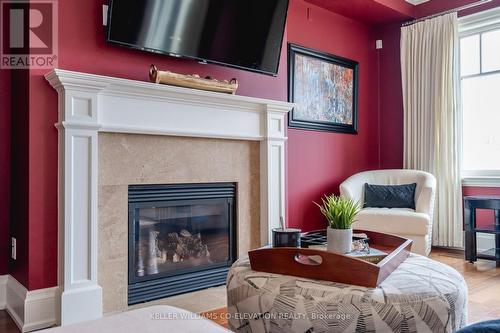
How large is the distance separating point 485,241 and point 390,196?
1.03 metres

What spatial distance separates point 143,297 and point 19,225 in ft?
2.75

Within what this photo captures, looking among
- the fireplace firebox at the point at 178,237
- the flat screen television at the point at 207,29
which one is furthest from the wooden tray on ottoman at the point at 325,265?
the flat screen television at the point at 207,29

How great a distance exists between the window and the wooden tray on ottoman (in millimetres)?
2933

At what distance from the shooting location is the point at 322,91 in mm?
4090

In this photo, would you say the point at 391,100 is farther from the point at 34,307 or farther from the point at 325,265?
the point at 34,307

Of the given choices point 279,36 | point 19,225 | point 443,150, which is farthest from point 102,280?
point 443,150

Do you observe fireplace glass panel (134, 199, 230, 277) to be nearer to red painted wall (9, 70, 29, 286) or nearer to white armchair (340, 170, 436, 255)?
red painted wall (9, 70, 29, 286)

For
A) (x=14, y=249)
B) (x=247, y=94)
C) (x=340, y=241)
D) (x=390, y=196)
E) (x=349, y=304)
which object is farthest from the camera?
(x=390, y=196)

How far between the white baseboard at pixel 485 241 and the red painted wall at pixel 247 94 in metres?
1.34

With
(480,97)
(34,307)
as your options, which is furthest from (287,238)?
(480,97)

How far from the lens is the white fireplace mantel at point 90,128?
212cm

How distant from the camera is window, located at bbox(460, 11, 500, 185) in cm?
386

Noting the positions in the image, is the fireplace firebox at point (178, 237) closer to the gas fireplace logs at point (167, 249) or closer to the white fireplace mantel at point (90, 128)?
the gas fireplace logs at point (167, 249)

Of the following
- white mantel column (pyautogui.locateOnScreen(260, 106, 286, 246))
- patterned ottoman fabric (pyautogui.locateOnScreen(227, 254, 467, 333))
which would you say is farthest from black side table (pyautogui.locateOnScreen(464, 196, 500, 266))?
patterned ottoman fabric (pyautogui.locateOnScreen(227, 254, 467, 333))
